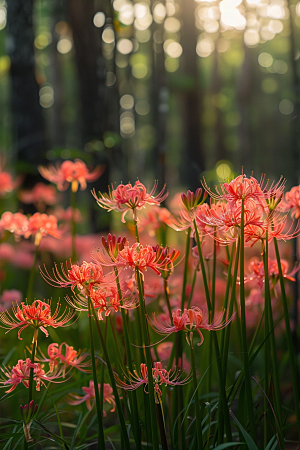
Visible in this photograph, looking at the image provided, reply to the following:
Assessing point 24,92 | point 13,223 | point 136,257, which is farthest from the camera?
point 24,92

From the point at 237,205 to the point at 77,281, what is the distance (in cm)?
53

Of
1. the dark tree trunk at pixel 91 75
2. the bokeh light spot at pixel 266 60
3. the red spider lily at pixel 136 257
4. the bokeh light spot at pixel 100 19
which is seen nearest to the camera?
the red spider lily at pixel 136 257

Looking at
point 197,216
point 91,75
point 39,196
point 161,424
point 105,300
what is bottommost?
point 161,424

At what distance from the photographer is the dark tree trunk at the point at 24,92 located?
4051mm

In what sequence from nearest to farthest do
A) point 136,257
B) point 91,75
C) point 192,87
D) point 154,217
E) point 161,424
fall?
point 136,257 < point 161,424 < point 154,217 < point 91,75 < point 192,87

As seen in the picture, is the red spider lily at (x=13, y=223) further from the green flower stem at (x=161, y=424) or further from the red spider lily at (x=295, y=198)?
the red spider lily at (x=295, y=198)

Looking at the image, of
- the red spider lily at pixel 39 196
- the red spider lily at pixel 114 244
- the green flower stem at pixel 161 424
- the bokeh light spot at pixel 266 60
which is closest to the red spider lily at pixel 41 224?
the red spider lily at pixel 114 244

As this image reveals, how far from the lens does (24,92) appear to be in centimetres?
421

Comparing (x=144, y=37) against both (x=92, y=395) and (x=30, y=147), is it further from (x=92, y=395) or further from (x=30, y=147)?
(x=92, y=395)

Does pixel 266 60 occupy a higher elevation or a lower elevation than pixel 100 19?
higher

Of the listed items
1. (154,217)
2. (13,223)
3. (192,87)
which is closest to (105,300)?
(154,217)

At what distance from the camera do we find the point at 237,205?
115 cm

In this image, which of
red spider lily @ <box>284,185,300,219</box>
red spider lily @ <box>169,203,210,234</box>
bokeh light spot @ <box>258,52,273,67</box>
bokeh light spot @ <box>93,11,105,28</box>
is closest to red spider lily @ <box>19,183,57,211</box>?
bokeh light spot @ <box>93,11,105,28</box>

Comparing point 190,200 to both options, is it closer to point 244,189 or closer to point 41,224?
point 244,189
